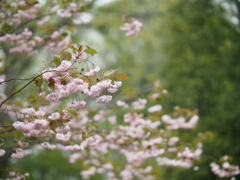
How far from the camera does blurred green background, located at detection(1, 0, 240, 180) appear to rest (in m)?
5.41

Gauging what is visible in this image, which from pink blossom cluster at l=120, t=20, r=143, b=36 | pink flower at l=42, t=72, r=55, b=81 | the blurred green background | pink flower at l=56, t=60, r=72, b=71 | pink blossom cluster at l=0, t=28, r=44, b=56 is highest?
the blurred green background

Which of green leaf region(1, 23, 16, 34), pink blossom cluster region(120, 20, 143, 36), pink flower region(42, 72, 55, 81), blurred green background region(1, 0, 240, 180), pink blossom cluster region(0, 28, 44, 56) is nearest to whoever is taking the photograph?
pink flower region(42, 72, 55, 81)

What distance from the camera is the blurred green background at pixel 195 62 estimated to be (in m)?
5.41

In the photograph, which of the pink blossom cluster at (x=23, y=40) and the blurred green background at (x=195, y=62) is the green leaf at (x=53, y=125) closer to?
the pink blossom cluster at (x=23, y=40)

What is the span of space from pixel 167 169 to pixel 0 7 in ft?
15.9

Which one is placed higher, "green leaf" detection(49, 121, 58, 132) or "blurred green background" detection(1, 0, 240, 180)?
"blurred green background" detection(1, 0, 240, 180)

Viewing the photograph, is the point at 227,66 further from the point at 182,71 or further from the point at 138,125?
the point at 138,125

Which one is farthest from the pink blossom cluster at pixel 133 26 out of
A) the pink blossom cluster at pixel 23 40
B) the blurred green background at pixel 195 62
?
the blurred green background at pixel 195 62

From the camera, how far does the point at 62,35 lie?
3.20 metres

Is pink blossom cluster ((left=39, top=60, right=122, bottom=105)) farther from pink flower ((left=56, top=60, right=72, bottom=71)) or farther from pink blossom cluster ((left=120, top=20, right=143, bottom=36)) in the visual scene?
pink blossom cluster ((left=120, top=20, right=143, bottom=36))

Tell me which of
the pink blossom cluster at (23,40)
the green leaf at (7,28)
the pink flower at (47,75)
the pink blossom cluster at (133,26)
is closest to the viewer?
the pink flower at (47,75)

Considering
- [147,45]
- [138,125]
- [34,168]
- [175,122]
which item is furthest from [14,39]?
[34,168]

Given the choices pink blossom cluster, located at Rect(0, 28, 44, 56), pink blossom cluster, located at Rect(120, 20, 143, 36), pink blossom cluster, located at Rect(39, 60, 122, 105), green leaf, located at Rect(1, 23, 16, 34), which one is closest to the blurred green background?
pink blossom cluster, located at Rect(0, 28, 44, 56)

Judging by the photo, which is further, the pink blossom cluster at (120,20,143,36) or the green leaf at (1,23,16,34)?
the pink blossom cluster at (120,20,143,36)
